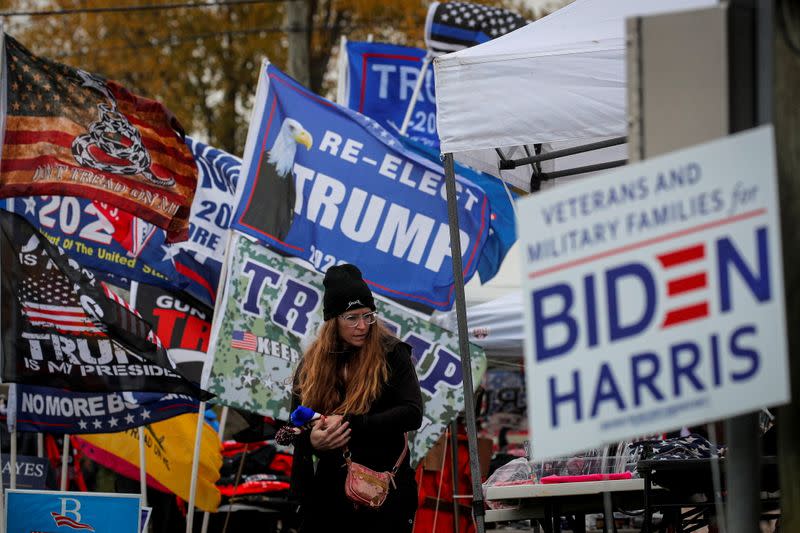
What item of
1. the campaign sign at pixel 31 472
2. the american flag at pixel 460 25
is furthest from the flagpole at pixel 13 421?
the american flag at pixel 460 25

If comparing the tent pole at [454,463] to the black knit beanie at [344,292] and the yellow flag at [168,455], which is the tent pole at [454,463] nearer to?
the yellow flag at [168,455]

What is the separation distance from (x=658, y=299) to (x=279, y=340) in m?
4.37

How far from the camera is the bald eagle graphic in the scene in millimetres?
6895

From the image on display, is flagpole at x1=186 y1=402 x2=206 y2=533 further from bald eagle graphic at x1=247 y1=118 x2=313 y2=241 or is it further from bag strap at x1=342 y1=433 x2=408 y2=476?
bag strap at x1=342 y1=433 x2=408 y2=476

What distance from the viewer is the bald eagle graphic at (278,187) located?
689 cm

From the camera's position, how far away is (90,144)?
6.66 m

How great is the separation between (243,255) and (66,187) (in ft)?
3.50

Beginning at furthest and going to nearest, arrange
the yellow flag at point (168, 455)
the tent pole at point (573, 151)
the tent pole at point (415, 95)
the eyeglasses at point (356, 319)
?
the tent pole at point (415, 95), the yellow flag at point (168, 455), the tent pole at point (573, 151), the eyeglasses at point (356, 319)

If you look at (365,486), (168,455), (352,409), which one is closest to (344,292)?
(352,409)

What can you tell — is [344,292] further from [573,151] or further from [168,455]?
[168,455]

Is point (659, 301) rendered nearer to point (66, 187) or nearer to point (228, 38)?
point (66, 187)

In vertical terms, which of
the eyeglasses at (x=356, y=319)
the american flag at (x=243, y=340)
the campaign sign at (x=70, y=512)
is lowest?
the campaign sign at (x=70, y=512)

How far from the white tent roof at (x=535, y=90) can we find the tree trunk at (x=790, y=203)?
1.89 metres

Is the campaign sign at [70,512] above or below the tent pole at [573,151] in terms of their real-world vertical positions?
below
